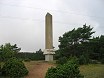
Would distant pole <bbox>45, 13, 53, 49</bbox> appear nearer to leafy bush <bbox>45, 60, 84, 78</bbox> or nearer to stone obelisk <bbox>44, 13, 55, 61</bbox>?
stone obelisk <bbox>44, 13, 55, 61</bbox>

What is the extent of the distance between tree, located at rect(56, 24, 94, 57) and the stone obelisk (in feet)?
4.90

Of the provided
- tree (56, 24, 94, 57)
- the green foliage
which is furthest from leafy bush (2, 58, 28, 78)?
the green foliage

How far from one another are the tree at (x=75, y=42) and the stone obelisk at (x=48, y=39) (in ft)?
4.90

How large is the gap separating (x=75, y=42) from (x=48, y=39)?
480 centimetres

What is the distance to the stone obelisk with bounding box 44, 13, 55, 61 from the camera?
49.7 m

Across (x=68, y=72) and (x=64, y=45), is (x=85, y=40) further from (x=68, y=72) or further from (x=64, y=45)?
(x=68, y=72)

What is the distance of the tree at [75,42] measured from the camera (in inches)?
1889

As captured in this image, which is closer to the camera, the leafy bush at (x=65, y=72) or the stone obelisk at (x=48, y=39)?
the leafy bush at (x=65, y=72)

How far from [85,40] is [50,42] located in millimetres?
5845

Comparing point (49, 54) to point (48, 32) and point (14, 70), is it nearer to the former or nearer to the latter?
point (48, 32)

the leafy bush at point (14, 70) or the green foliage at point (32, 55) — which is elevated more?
the green foliage at point (32, 55)

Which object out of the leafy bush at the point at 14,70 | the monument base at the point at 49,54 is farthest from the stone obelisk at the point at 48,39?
the leafy bush at the point at 14,70

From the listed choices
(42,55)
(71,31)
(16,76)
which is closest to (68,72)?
(16,76)

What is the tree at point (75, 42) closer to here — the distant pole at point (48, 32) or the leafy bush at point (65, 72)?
the distant pole at point (48, 32)
